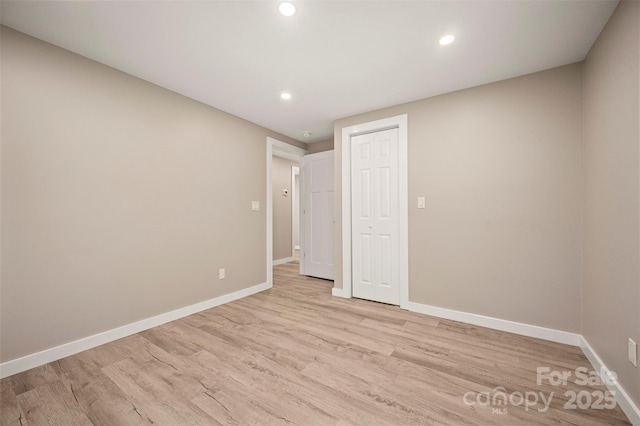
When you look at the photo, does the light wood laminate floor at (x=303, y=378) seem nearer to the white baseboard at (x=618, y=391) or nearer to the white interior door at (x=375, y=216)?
the white baseboard at (x=618, y=391)

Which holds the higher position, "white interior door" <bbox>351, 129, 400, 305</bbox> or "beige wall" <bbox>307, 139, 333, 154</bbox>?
"beige wall" <bbox>307, 139, 333, 154</bbox>

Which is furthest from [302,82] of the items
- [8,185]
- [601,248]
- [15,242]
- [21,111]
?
[601,248]

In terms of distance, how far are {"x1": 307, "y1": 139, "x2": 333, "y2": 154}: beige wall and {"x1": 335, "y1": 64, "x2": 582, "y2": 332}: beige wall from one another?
1.88 metres

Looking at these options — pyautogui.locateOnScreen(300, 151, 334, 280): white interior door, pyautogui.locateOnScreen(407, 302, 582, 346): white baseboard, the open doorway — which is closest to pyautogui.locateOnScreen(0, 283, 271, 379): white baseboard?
pyautogui.locateOnScreen(300, 151, 334, 280): white interior door

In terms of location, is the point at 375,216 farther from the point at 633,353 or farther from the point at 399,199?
the point at 633,353

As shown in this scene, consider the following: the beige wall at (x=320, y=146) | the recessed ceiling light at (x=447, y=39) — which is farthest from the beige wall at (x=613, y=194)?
the beige wall at (x=320, y=146)

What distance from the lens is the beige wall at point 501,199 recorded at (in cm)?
221

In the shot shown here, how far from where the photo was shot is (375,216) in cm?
325

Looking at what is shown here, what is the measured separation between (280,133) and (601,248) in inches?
155

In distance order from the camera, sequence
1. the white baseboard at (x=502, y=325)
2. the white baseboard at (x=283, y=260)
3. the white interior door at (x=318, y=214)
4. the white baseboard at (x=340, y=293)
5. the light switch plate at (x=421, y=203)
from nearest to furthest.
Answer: the white baseboard at (x=502, y=325), the light switch plate at (x=421, y=203), the white baseboard at (x=340, y=293), the white interior door at (x=318, y=214), the white baseboard at (x=283, y=260)

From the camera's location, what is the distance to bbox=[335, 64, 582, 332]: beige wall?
2209 mm

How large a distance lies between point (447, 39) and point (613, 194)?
1.57 meters

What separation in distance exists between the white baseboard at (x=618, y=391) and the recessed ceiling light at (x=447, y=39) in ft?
8.35

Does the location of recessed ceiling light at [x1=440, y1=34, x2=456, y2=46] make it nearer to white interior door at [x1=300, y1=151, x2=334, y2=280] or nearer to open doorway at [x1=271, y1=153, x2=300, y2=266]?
white interior door at [x1=300, y1=151, x2=334, y2=280]
